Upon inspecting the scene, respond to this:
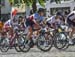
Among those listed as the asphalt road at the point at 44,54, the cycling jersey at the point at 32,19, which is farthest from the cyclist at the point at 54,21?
the asphalt road at the point at 44,54

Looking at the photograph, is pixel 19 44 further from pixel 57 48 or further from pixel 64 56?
pixel 64 56

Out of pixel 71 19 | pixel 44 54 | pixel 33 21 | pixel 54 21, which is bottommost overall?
pixel 44 54

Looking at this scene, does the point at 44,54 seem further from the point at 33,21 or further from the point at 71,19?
the point at 71,19

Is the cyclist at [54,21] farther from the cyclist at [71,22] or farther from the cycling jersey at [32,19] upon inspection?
the cycling jersey at [32,19]

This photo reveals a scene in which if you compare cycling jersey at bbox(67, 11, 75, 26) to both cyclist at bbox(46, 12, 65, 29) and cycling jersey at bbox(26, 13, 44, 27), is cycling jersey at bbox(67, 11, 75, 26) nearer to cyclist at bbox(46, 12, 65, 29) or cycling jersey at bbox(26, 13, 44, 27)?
cyclist at bbox(46, 12, 65, 29)

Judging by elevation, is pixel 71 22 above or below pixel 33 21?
below

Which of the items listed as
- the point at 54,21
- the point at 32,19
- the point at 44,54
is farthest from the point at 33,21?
the point at 44,54

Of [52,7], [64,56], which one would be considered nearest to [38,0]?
[64,56]

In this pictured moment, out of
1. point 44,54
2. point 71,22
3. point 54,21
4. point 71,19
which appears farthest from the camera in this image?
point 54,21

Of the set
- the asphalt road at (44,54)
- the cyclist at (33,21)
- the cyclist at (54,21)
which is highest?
the cyclist at (33,21)

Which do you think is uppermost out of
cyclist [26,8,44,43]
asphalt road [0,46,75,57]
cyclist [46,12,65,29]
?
cyclist [26,8,44,43]

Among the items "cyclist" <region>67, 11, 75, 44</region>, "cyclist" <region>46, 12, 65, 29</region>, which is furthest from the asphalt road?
"cyclist" <region>46, 12, 65, 29</region>

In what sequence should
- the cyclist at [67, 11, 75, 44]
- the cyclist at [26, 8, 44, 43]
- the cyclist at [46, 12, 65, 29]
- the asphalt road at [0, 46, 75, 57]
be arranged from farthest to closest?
the cyclist at [46, 12, 65, 29]
the cyclist at [67, 11, 75, 44]
the cyclist at [26, 8, 44, 43]
the asphalt road at [0, 46, 75, 57]

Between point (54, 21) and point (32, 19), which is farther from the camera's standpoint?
point (54, 21)
